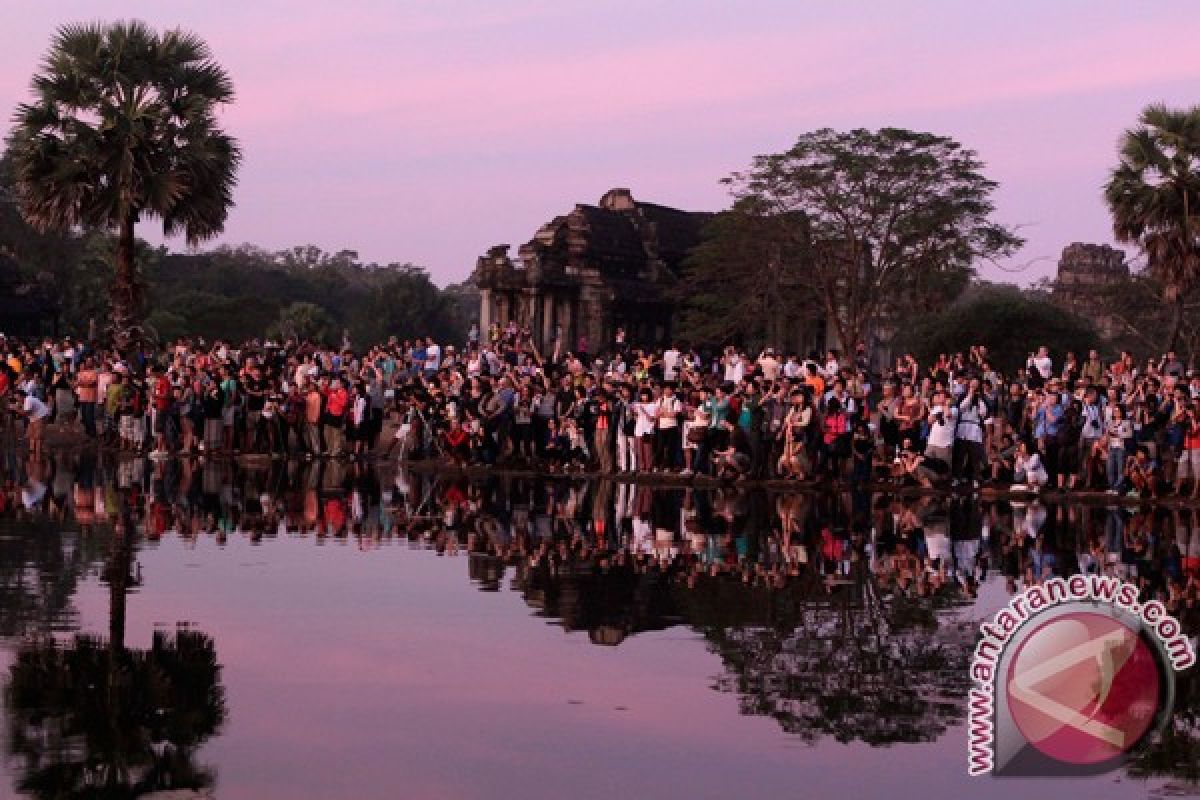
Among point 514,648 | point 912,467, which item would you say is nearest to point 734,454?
point 912,467

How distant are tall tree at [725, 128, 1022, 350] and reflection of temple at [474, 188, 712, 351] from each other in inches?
205

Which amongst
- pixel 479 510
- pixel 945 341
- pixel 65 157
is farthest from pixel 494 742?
pixel 945 341

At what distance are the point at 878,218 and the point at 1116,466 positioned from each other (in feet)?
95.8

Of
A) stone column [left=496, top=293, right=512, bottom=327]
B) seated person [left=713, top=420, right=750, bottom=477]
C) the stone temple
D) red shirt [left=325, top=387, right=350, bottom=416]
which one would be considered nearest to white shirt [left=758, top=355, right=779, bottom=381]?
seated person [left=713, top=420, right=750, bottom=477]

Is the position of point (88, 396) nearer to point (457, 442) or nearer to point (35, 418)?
point (35, 418)

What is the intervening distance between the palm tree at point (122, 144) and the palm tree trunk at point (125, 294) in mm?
21

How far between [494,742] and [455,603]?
16.4 ft

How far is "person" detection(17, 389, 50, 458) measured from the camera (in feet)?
110

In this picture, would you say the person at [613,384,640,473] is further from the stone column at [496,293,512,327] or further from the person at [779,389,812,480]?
the stone column at [496,293,512,327]

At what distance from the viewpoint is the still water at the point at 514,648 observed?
9.13 m

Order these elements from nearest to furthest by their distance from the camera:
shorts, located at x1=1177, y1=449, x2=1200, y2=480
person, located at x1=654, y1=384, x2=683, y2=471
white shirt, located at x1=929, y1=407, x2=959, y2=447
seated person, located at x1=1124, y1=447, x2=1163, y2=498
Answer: shorts, located at x1=1177, y1=449, x2=1200, y2=480 → seated person, located at x1=1124, y1=447, x2=1163, y2=498 → white shirt, located at x1=929, y1=407, x2=959, y2=447 → person, located at x1=654, y1=384, x2=683, y2=471

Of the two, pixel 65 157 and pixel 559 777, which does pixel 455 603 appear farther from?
pixel 65 157

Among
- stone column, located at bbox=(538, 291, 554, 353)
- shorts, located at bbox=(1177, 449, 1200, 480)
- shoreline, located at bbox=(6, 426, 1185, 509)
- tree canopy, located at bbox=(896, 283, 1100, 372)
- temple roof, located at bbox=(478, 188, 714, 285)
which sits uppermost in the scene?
temple roof, located at bbox=(478, 188, 714, 285)

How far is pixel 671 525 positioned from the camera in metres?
21.5
